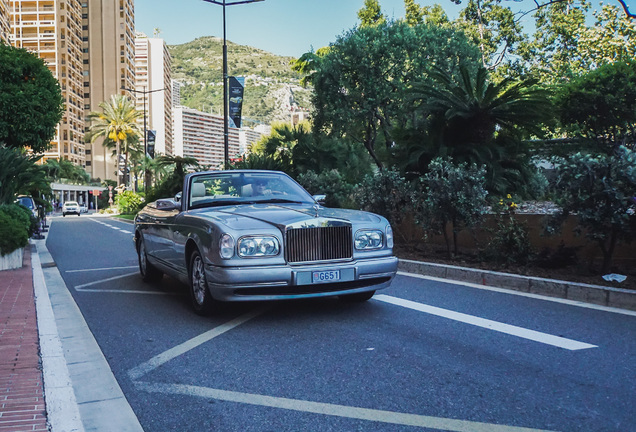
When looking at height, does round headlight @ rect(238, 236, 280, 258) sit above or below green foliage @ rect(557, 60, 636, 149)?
below

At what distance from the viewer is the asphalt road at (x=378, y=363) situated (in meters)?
3.51

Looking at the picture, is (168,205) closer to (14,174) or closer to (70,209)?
(14,174)

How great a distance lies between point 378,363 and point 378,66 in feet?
88.8

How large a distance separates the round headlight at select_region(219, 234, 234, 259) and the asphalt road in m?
0.72

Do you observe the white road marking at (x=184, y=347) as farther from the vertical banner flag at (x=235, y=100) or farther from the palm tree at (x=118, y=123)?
the palm tree at (x=118, y=123)

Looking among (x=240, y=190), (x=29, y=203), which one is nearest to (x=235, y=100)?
(x=29, y=203)

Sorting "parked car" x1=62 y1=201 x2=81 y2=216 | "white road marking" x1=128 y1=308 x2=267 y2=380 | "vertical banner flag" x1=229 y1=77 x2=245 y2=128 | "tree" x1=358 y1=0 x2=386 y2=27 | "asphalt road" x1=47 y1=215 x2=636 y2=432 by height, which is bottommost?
"parked car" x1=62 y1=201 x2=81 y2=216

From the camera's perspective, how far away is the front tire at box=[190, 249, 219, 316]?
6148 mm

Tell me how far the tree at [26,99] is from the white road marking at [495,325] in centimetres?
2203

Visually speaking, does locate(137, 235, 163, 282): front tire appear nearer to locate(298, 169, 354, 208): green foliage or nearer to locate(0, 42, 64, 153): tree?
locate(298, 169, 354, 208): green foliage

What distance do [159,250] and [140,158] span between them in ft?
255

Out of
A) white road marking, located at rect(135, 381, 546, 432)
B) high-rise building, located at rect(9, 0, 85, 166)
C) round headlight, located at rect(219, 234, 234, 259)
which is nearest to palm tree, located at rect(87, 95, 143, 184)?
high-rise building, located at rect(9, 0, 85, 166)

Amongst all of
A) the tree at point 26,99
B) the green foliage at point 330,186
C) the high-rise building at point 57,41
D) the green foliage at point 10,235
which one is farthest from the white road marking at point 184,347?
the high-rise building at point 57,41

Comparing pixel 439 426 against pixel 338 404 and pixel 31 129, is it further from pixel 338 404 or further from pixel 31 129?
pixel 31 129
